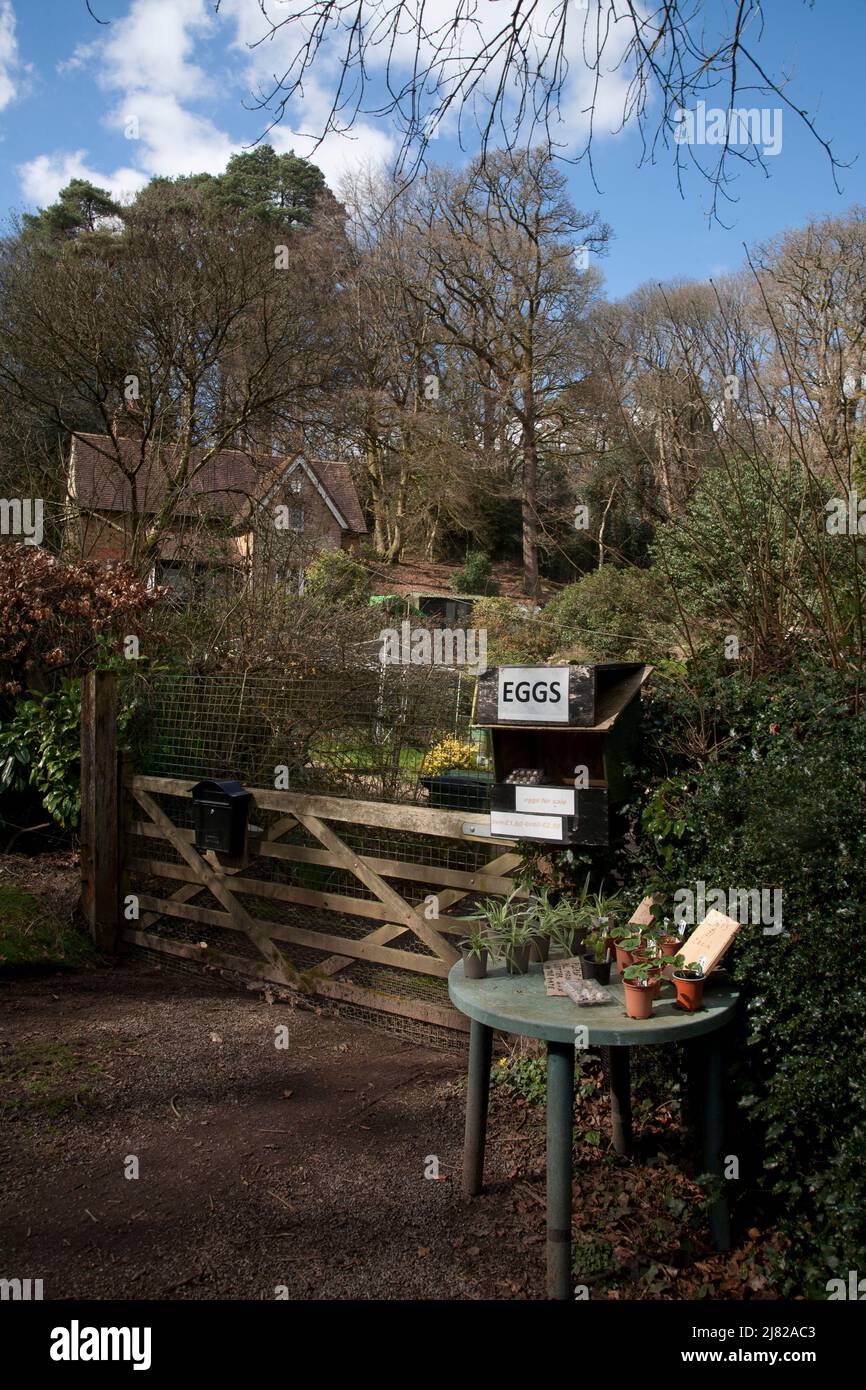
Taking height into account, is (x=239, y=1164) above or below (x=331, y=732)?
below

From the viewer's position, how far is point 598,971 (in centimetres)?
313

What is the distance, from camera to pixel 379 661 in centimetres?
592

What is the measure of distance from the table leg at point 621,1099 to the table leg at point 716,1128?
1.31ft

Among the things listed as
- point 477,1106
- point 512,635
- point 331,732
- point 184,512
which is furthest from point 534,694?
point 512,635

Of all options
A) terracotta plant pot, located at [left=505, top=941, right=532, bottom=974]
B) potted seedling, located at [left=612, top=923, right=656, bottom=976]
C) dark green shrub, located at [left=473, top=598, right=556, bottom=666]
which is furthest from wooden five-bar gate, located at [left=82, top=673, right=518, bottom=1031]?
dark green shrub, located at [left=473, top=598, right=556, bottom=666]

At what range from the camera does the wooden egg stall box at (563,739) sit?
343 cm

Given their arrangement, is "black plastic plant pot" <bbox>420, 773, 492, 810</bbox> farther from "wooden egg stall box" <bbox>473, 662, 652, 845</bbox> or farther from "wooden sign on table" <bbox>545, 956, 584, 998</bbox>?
"wooden sign on table" <bbox>545, 956, 584, 998</bbox>

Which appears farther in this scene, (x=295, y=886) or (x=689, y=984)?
(x=295, y=886)

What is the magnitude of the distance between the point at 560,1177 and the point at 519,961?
2.45 ft

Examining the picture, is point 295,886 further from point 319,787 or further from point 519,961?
point 519,961

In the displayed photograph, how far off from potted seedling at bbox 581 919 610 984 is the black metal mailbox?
2549mm

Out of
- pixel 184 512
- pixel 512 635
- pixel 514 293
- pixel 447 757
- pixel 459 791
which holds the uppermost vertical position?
pixel 514 293

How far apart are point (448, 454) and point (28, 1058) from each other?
2760cm
